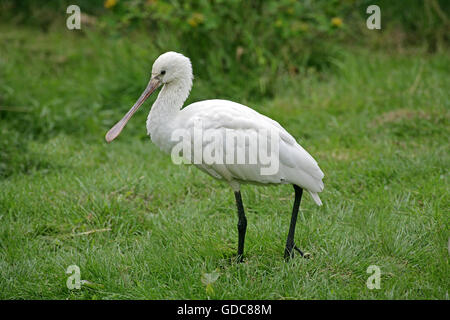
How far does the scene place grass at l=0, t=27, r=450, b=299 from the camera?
4020 mm

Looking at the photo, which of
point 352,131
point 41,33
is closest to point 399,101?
point 352,131

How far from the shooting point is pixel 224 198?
5.36 metres

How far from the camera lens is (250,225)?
15.6 ft

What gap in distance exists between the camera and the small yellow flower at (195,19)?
7334mm

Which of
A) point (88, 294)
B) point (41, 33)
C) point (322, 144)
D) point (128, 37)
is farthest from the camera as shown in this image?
point (41, 33)

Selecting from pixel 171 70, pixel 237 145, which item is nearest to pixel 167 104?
pixel 171 70

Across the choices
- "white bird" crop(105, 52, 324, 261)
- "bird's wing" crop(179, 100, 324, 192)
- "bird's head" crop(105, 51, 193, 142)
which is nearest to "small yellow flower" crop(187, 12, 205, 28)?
"bird's head" crop(105, 51, 193, 142)

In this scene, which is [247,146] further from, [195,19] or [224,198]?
[195,19]

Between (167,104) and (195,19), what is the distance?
336 centimetres

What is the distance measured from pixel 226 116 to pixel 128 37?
5.80 meters

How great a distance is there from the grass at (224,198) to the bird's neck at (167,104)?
3.08 feet

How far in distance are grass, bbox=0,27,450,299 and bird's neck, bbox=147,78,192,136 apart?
940 mm

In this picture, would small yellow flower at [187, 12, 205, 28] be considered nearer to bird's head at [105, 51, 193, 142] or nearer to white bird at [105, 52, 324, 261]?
bird's head at [105, 51, 193, 142]
